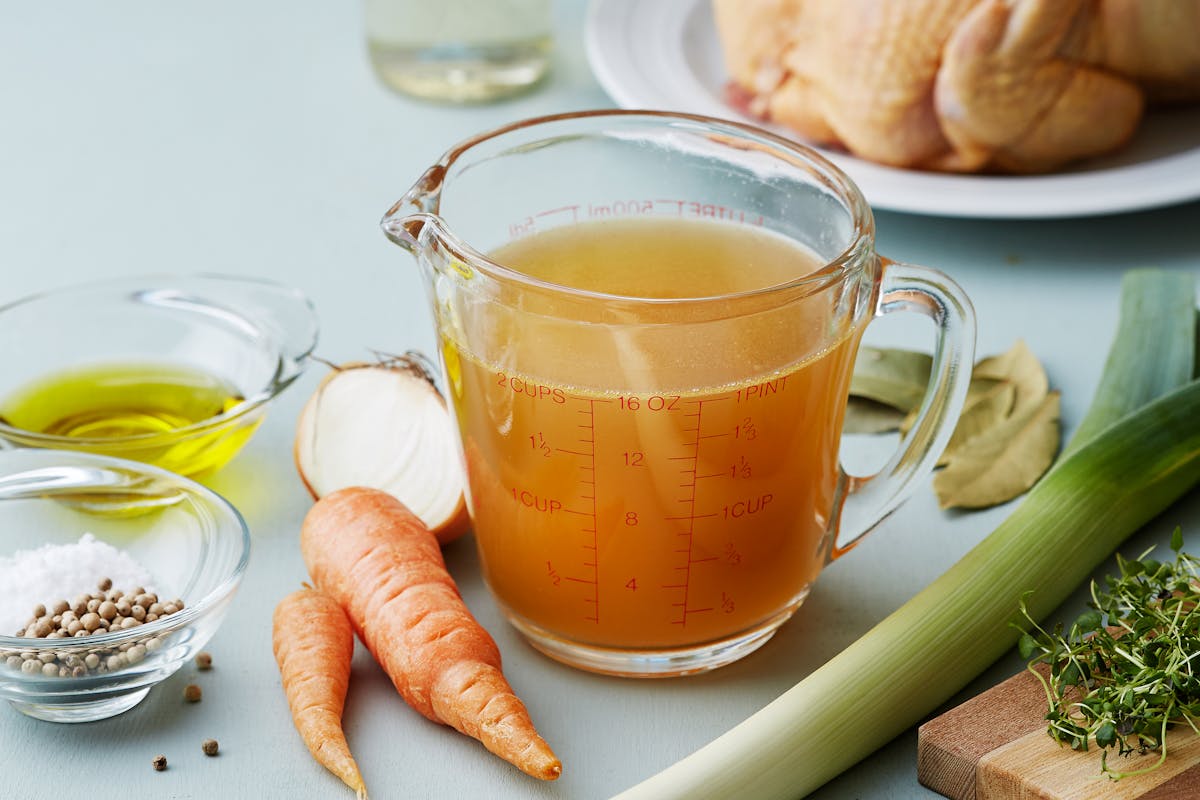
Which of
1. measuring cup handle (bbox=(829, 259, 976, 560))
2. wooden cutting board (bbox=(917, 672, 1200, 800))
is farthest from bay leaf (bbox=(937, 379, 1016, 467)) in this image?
wooden cutting board (bbox=(917, 672, 1200, 800))

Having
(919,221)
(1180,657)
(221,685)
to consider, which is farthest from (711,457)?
(919,221)

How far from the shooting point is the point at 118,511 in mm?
1361

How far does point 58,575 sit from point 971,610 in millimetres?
811

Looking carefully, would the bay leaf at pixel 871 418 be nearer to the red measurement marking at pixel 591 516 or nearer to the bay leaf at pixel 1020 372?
the bay leaf at pixel 1020 372

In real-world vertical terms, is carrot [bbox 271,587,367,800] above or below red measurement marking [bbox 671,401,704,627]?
below

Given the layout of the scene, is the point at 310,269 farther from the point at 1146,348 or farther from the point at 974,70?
the point at 1146,348

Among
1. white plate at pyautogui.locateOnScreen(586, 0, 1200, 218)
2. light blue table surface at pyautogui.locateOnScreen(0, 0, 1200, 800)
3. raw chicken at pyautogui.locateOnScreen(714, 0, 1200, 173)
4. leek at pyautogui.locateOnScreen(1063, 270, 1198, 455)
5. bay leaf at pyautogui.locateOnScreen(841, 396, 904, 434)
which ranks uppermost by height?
raw chicken at pyautogui.locateOnScreen(714, 0, 1200, 173)

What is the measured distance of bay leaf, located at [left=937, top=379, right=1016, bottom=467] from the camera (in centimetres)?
154

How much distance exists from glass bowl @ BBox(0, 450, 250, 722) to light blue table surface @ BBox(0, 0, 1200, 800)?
58 mm

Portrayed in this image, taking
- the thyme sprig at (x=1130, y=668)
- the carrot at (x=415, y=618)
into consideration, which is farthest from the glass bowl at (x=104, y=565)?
the thyme sprig at (x=1130, y=668)

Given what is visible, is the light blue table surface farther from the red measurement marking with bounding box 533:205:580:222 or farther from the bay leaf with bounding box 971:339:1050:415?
the red measurement marking with bounding box 533:205:580:222

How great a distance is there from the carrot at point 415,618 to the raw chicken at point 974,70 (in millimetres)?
941

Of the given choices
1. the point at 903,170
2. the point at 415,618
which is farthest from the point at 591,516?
the point at 903,170

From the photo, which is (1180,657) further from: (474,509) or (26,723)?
(26,723)
